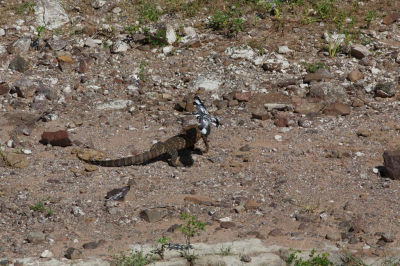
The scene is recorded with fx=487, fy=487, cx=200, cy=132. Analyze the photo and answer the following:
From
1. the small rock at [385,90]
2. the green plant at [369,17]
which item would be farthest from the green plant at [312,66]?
the green plant at [369,17]

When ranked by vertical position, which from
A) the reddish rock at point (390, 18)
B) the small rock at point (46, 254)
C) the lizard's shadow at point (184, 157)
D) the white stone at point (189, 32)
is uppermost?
the reddish rock at point (390, 18)

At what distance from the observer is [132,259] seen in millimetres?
4855

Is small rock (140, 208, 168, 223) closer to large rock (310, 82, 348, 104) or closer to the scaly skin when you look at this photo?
the scaly skin

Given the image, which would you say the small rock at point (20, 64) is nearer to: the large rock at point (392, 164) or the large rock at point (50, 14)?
the large rock at point (50, 14)

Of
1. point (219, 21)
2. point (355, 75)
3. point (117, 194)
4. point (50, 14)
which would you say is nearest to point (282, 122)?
point (355, 75)

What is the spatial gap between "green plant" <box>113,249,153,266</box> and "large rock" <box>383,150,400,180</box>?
10.8ft

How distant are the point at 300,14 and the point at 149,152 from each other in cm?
545

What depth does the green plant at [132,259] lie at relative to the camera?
4785 millimetres

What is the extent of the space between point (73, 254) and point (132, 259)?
1.98ft

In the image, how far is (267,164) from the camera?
22.4 ft

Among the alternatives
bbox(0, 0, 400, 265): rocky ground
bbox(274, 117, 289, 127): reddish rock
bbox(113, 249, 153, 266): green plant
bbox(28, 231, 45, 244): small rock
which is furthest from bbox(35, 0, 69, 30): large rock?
bbox(113, 249, 153, 266): green plant

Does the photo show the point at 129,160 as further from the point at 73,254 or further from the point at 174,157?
the point at 73,254

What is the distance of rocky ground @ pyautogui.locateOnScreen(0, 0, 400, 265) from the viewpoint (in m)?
5.50

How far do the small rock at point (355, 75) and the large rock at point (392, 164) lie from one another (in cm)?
284
